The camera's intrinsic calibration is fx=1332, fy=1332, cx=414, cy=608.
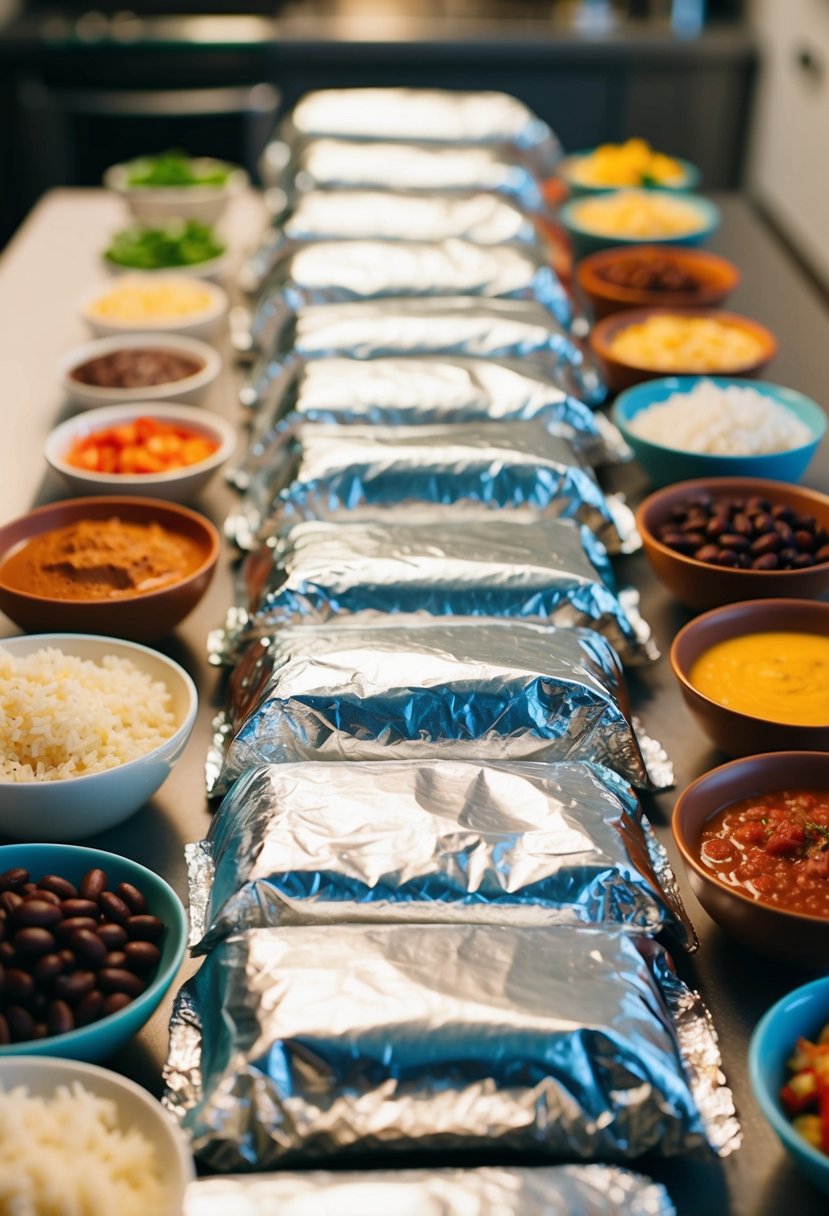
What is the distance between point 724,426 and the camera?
205 cm

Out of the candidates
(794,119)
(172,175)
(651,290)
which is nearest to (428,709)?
(651,290)

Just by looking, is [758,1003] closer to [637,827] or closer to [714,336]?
[637,827]

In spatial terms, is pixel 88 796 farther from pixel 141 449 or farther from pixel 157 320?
pixel 157 320

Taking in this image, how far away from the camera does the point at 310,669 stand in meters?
1.44

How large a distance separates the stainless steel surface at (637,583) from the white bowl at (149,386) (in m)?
0.07

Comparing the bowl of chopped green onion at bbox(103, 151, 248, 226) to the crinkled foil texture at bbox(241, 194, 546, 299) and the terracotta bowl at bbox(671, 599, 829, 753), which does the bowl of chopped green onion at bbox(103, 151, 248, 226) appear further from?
the terracotta bowl at bbox(671, 599, 829, 753)

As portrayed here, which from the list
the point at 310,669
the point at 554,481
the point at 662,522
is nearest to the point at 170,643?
the point at 310,669

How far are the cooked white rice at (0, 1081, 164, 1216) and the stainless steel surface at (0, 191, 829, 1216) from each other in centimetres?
16

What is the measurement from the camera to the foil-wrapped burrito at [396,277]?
7.70ft

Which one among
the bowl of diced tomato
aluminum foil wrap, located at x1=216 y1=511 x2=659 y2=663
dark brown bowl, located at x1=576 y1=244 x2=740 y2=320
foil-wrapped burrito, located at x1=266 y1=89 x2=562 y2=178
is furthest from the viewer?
foil-wrapped burrito, located at x1=266 y1=89 x2=562 y2=178

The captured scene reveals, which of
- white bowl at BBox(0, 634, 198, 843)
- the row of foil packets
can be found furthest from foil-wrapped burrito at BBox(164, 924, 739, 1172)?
white bowl at BBox(0, 634, 198, 843)

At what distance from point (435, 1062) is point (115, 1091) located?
0.25m

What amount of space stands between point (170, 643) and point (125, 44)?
3.77 meters

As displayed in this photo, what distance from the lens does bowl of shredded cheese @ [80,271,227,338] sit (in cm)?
247
